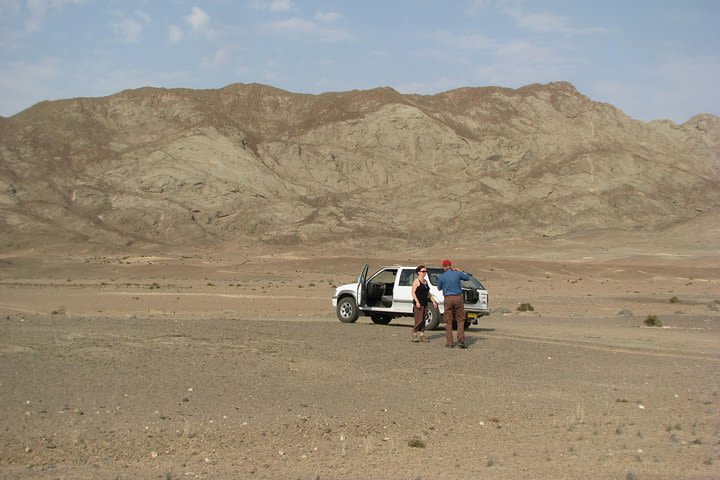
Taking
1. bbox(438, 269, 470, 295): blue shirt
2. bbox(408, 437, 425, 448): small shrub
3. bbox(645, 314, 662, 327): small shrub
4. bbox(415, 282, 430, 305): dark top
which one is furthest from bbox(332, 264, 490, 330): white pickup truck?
bbox(408, 437, 425, 448): small shrub

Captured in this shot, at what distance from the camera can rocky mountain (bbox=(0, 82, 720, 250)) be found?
8494 centimetres

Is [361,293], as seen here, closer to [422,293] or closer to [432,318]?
[432,318]

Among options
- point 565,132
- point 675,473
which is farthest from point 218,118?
point 675,473

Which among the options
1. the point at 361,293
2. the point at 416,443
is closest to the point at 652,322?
the point at 361,293

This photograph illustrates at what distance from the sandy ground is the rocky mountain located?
62.2m

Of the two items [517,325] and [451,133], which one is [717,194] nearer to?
[451,133]

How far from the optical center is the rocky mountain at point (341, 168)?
279 ft

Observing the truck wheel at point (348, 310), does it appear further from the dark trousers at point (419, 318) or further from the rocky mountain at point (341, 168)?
the rocky mountain at point (341, 168)

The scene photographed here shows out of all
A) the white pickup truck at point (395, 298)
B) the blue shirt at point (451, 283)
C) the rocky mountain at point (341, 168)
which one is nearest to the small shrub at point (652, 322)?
the white pickup truck at point (395, 298)

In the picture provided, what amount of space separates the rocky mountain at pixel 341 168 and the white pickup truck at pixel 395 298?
195 ft

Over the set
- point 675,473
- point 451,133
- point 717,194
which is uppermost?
point 451,133

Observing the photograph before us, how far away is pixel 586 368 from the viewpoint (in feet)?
51.0

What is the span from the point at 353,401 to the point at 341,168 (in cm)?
8416

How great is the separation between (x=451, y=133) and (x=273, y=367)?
87.5 metres
